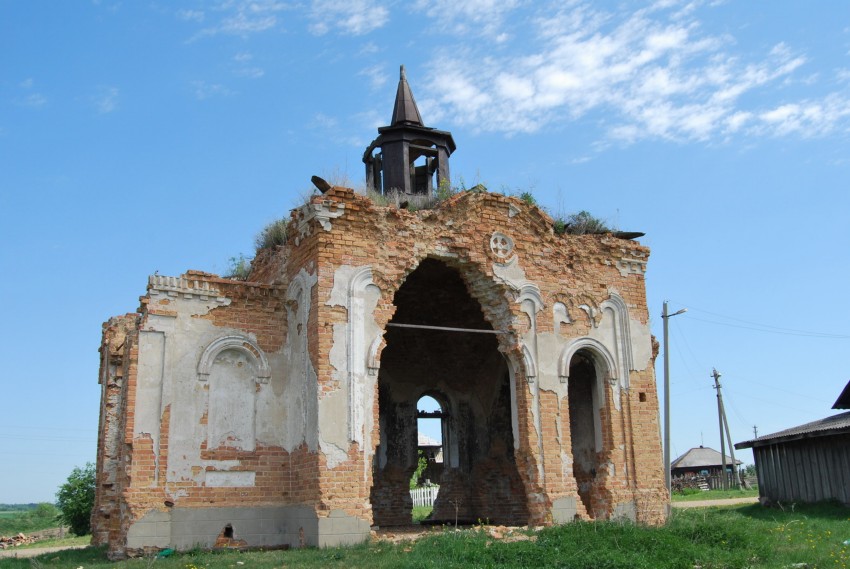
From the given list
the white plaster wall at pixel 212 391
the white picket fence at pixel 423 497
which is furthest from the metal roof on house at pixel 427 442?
the white plaster wall at pixel 212 391

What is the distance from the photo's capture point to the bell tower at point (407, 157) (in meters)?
17.1

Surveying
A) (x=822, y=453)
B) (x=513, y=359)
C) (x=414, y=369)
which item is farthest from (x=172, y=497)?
(x=822, y=453)

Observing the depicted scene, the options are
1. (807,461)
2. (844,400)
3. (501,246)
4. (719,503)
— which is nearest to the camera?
(501,246)

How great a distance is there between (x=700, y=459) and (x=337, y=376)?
3734cm

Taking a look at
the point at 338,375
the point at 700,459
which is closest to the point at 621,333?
the point at 338,375

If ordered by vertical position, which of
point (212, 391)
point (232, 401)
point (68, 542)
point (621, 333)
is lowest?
point (68, 542)

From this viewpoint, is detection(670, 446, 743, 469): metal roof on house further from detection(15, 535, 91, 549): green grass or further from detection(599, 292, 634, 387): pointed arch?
detection(599, 292, 634, 387): pointed arch

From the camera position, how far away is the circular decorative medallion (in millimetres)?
14356

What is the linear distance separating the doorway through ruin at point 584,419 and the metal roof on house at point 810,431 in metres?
5.80

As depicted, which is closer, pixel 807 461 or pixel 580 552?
pixel 580 552

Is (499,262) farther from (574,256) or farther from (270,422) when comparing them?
(270,422)

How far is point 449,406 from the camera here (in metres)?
19.0

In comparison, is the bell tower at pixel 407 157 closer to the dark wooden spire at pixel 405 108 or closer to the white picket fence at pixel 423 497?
the dark wooden spire at pixel 405 108

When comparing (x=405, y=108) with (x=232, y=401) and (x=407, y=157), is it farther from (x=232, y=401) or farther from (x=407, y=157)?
(x=232, y=401)
